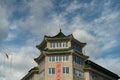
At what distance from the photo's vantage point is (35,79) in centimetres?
6969

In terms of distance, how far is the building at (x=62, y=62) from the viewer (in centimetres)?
6469

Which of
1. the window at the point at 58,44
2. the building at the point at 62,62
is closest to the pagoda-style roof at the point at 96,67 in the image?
the building at the point at 62,62

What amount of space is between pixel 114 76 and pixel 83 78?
56.2 ft

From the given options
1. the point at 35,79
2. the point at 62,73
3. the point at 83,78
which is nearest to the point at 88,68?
the point at 83,78

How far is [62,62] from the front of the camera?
215ft

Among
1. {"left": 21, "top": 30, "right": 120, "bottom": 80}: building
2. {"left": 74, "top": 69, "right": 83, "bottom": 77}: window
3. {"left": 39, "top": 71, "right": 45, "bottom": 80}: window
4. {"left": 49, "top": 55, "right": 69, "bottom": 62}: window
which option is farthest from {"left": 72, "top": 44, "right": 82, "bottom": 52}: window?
{"left": 39, "top": 71, "right": 45, "bottom": 80}: window

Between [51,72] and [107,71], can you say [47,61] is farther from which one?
[107,71]

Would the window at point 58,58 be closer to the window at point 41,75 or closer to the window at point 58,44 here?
the window at point 58,44

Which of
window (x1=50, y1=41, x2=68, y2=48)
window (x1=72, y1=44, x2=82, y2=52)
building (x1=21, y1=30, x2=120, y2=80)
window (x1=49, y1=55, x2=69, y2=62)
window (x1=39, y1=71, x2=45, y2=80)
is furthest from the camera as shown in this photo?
window (x1=72, y1=44, x2=82, y2=52)

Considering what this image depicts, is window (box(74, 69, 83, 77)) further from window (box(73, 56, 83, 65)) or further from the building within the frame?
window (box(73, 56, 83, 65))

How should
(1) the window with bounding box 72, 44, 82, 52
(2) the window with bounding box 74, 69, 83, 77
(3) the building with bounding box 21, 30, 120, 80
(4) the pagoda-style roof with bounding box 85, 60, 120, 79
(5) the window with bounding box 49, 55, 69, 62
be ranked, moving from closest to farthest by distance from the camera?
(3) the building with bounding box 21, 30, 120, 80 → (2) the window with bounding box 74, 69, 83, 77 → (5) the window with bounding box 49, 55, 69, 62 → (4) the pagoda-style roof with bounding box 85, 60, 120, 79 → (1) the window with bounding box 72, 44, 82, 52

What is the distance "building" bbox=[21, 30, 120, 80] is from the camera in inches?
2547

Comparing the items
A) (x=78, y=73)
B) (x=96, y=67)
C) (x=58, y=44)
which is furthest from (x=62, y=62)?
(x=96, y=67)

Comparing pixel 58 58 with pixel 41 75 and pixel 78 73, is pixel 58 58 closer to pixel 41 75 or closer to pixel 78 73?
pixel 78 73
